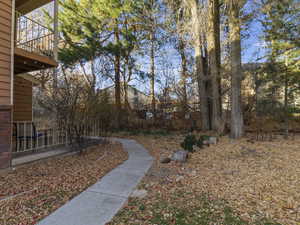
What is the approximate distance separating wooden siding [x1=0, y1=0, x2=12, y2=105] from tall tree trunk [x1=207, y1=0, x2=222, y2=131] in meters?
7.38

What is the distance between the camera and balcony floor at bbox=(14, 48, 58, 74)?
4.38 metres

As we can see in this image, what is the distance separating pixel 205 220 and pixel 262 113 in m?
7.37

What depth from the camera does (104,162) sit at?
14.9 feet

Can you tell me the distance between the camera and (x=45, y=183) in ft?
10.5

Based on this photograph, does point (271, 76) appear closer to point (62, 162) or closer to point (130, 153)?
point (130, 153)

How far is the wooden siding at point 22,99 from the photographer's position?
6.75 metres

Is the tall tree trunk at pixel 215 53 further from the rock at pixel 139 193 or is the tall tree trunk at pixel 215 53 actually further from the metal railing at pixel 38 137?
the rock at pixel 139 193

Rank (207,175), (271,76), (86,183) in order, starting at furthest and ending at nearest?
1. (271,76)
2. (207,175)
3. (86,183)

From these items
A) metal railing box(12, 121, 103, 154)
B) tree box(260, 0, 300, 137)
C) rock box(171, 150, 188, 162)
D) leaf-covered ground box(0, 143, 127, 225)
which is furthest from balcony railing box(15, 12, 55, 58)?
tree box(260, 0, 300, 137)

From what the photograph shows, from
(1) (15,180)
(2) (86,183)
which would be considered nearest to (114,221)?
(2) (86,183)

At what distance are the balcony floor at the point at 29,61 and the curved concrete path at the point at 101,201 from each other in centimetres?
370

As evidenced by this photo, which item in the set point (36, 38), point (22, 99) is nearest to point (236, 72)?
point (36, 38)

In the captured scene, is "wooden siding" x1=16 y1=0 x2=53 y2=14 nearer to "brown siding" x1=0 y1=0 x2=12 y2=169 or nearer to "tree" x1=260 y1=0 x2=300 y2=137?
"brown siding" x1=0 y1=0 x2=12 y2=169

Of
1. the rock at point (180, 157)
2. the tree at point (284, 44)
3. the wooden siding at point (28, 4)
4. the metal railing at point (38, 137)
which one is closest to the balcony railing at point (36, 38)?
the wooden siding at point (28, 4)
